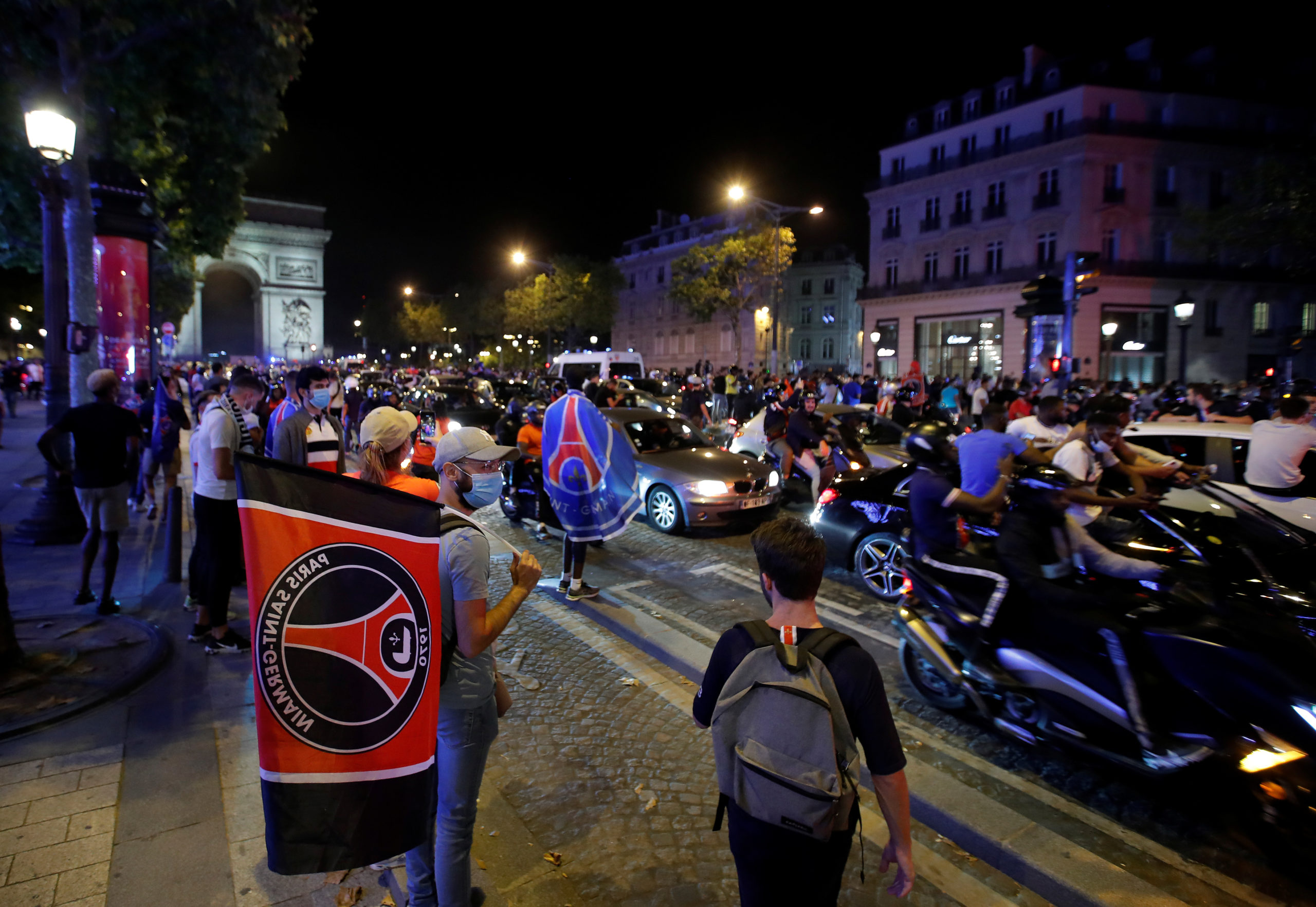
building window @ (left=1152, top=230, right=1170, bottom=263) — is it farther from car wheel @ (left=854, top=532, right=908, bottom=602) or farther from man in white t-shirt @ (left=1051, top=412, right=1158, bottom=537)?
car wheel @ (left=854, top=532, right=908, bottom=602)

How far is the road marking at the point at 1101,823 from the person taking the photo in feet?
10.2

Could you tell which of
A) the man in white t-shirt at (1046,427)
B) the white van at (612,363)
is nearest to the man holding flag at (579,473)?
the man in white t-shirt at (1046,427)

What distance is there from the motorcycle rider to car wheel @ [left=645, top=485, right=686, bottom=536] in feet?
17.0

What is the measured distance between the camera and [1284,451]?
676 cm

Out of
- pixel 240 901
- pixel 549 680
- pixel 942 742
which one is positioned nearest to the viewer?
pixel 240 901

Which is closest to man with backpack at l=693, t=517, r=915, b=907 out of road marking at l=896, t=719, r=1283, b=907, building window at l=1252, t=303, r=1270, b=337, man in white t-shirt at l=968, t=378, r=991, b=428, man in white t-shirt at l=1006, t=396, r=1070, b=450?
road marking at l=896, t=719, r=1283, b=907

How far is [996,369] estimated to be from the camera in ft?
132

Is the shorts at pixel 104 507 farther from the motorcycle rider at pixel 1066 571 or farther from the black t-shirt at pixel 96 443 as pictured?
the motorcycle rider at pixel 1066 571

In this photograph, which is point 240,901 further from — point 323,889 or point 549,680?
point 549,680

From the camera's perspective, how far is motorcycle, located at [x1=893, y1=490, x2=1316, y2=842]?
10.1 feet

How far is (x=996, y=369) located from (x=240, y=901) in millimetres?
43056

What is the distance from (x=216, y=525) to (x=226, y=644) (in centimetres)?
87

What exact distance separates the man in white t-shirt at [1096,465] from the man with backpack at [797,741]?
4207 millimetres

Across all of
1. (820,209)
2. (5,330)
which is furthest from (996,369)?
(5,330)
